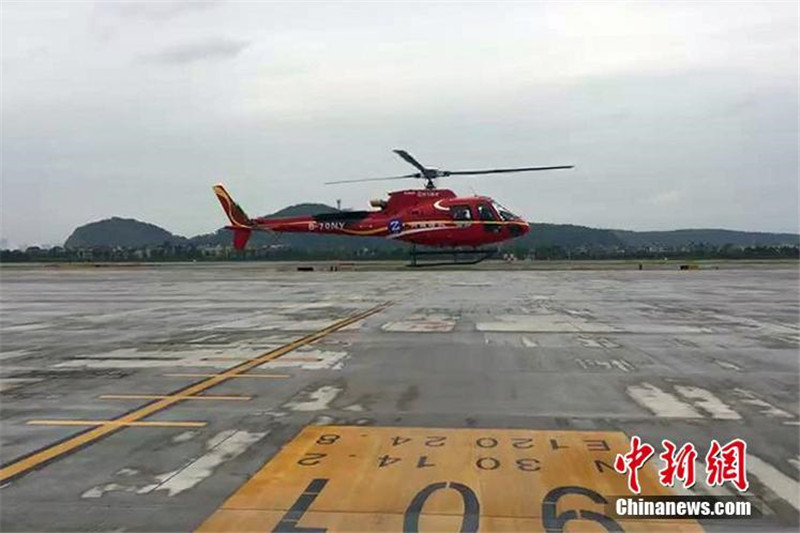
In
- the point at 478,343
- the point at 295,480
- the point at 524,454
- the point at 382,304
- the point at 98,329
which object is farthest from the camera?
the point at 382,304

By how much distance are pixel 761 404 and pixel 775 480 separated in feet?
11.4

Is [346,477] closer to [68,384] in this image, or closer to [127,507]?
[127,507]

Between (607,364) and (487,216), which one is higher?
(487,216)

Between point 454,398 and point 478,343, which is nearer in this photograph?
point 454,398

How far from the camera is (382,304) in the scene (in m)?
28.5

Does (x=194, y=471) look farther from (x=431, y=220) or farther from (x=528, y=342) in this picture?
(x=431, y=220)

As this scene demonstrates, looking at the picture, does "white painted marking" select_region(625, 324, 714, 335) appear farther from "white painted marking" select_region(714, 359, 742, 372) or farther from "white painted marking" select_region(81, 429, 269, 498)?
"white painted marking" select_region(81, 429, 269, 498)

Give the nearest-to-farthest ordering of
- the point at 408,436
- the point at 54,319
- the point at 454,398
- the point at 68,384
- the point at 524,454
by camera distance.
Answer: the point at 524,454, the point at 408,436, the point at 454,398, the point at 68,384, the point at 54,319

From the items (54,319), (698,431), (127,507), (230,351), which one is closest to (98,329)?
(54,319)

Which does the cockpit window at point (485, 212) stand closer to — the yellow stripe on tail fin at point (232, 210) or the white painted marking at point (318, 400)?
the yellow stripe on tail fin at point (232, 210)

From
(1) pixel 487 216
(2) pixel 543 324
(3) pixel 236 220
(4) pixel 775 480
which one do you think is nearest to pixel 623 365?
(4) pixel 775 480

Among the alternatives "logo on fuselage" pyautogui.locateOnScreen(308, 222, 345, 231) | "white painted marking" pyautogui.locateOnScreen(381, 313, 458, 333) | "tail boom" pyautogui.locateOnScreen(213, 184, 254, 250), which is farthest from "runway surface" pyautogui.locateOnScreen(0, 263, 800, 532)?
"tail boom" pyautogui.locateOnScreen(213, 184, 254, 250)

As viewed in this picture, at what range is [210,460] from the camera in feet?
23.7

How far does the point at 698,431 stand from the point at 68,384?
384 inches
